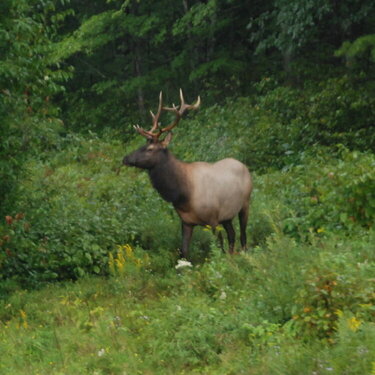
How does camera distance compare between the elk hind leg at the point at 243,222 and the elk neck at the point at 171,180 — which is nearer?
the elk neck at the point at 171,180

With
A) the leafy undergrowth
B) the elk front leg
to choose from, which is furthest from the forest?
the elk front leg

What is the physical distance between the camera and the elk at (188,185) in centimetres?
1079

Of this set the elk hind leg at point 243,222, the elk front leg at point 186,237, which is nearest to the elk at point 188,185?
the elk front leg at point 186,237

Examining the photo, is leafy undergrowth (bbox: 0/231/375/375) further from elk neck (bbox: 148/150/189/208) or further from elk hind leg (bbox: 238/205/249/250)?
elk hind leg (bbox: 238/205/249/250)

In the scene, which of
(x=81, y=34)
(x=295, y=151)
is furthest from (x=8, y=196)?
(x=81, y=34)

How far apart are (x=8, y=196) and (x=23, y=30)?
89.5 inches

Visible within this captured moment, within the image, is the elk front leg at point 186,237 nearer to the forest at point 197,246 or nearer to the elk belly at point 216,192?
the elk belly at point 216,192

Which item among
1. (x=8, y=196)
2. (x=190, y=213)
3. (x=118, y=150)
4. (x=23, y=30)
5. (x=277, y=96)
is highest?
(x=23, y=30)

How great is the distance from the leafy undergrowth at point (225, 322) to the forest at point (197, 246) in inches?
0.8

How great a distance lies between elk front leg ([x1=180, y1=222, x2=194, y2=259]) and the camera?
1073 cm

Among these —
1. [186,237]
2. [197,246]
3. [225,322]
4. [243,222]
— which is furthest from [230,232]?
[225,322]

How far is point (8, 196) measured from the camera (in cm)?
981

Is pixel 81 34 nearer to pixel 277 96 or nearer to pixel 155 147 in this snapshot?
pixel 277 96

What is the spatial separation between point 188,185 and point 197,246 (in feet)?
3.69
